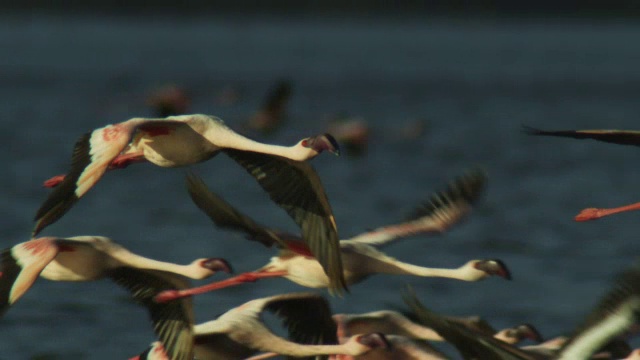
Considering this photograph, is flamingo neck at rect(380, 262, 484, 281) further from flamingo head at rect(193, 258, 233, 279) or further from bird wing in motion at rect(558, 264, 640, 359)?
bird wing in motion at rect(558, 264, 640, 359)

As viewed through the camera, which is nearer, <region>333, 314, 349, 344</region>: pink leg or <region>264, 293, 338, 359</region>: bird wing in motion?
Result: <region>264, 293, 338, 359</region>: bird wing in motion

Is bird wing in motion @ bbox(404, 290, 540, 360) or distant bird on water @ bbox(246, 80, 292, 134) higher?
bird wing in motion @ bbox(404, 290, 540, 360)

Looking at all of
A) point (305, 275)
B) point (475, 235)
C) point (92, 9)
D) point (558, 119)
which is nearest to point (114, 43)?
point (92, 9)

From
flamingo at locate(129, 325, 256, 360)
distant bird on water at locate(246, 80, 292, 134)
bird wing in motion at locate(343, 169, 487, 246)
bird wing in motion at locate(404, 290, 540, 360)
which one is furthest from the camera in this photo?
distant bird on water at locate(246, 80, 292, 134)

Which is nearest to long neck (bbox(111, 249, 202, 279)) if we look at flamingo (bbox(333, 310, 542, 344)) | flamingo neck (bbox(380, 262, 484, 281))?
flamingo (bbox(333, 310, 542, 344))

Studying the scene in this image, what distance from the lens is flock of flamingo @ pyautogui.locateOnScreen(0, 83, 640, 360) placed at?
9.77 m

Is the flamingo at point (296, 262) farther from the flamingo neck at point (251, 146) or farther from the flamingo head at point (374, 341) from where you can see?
the flamingo head at point (374, 341)

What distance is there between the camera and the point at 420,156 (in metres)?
29.1

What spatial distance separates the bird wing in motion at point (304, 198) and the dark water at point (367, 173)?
2756 mm

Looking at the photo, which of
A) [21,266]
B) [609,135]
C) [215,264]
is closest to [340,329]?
[215,264]

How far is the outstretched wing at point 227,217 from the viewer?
1048 cm

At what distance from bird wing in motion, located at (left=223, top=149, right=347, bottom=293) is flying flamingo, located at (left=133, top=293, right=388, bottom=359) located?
258mm

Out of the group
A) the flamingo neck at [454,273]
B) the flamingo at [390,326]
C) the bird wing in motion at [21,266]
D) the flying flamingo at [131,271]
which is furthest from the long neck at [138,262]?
the flamingo neck at [454,273]

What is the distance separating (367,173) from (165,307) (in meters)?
15.7
